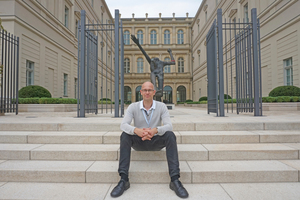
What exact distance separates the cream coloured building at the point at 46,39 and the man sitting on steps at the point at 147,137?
4834 mm

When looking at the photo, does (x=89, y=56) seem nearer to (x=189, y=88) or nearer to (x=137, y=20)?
(x=189, y=88)

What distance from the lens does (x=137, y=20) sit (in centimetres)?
3472

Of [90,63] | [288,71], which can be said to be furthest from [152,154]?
[288,71]

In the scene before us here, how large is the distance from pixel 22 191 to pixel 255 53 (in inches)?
252

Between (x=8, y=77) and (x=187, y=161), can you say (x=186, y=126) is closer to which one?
(x=187, y=161)

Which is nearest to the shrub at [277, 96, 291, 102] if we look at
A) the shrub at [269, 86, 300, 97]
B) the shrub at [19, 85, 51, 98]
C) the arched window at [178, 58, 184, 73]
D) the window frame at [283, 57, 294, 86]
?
the shrub at [269, 86, 300, 97]

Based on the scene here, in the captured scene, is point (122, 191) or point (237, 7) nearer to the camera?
point (122, 191)

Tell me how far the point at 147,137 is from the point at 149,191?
2.13 feet

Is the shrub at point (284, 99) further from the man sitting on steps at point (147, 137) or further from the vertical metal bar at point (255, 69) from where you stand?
the man sitting on steps at point (147, 137)

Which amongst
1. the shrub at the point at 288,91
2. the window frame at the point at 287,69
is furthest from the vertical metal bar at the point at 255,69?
the window frame at the point at 287,69

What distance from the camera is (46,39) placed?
12609 millimetres

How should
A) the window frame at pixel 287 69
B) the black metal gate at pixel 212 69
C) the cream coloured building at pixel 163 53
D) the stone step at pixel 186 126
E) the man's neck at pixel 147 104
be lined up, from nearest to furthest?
the man's neck at pixel 147 104 → the stone step at pixel 186 126 → the black metal gate at pixel 212 69 → the window frame at pixel 287 69 → the cream coloured building at pixel 163 53

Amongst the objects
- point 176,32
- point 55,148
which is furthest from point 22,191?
point 176,32

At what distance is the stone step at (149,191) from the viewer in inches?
82.2
